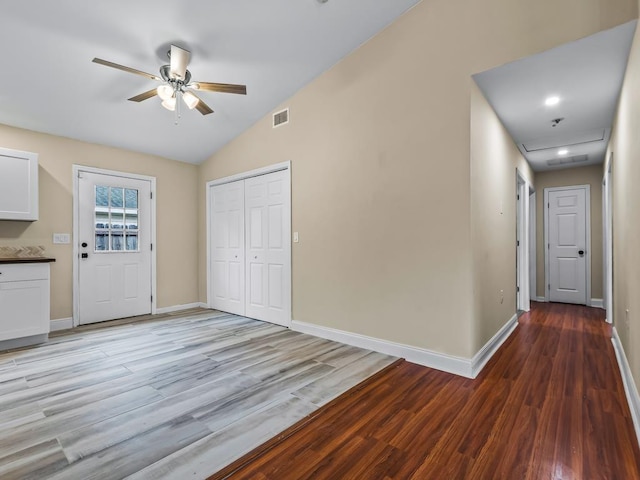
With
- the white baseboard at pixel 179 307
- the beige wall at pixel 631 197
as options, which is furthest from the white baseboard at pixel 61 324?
the beige wall at pixel 631 197

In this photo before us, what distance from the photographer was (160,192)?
529 centimetres

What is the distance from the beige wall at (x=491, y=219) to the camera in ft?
9.46

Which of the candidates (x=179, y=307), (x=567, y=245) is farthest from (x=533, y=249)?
(x=179, y=307)

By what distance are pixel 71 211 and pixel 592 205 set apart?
8.28m

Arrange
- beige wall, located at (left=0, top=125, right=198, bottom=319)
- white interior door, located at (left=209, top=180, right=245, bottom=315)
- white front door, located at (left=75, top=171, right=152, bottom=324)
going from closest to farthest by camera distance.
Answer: beige wall, located at (left=0, top=125, right=198, bottom=319) → white front door, located at (left=75, top=171, right=152, bottom=324) → white interior door, located at (left=209, top=180, right=245, bottom=315)

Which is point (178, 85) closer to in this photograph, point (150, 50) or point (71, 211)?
point (150, 50)

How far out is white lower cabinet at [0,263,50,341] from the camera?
132 inches

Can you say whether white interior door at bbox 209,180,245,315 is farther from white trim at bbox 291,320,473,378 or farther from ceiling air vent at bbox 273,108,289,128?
white trim at bbox 291,320,473,378

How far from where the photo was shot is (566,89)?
2908 millimetres

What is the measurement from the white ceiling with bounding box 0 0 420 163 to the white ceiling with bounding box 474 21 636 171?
120 centimetres

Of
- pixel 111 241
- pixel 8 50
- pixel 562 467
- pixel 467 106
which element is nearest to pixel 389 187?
pixel 467 106

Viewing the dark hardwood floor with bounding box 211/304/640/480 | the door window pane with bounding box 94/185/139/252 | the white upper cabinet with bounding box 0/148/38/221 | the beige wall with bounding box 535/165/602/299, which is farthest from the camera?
the beige wall with bounding box 535/165/602/299

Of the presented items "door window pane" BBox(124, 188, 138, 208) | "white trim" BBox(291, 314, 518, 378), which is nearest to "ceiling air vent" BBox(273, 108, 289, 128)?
"door window pane" BBox(124, 188, 138, 208)

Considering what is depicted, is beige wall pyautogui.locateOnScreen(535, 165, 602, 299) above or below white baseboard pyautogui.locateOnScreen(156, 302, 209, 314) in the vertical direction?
above
